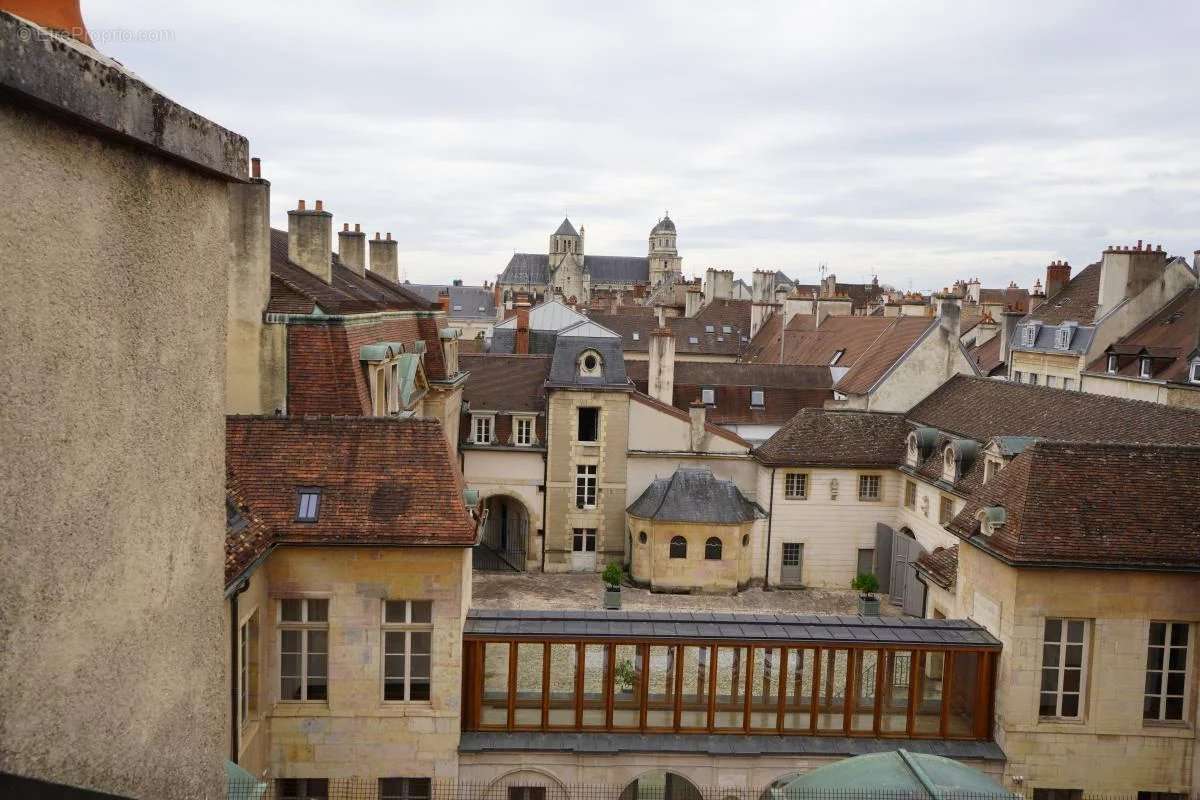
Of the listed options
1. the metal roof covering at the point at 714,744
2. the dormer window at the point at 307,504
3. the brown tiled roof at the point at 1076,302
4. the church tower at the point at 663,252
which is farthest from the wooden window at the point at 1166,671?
the church tower at the point at 663,252

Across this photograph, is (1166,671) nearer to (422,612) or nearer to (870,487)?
(422,612)

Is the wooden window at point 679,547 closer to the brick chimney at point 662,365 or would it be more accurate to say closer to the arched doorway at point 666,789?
the brick chimney at point 662,365

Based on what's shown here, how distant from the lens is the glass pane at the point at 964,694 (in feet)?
52.6

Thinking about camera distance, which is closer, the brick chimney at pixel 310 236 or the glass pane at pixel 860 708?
the glass pane at pixel 860 708

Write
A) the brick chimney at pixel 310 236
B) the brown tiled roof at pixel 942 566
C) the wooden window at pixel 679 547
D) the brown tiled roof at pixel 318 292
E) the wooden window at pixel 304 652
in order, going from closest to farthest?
the wooden window at pixel 304 652, the brown tiled roof at pixel 318 292, the brown tiled roof at pixel 942 566, the brick chimney at pixel 310 236, the wooden window at pixel 679 547

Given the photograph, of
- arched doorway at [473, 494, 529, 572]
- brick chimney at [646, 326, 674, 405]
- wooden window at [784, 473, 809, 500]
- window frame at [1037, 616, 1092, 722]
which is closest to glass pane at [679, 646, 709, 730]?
window frame at [1037, 616, 1092, 722]

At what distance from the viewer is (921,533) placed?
30.4 meters

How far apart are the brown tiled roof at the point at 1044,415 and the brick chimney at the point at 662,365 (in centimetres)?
941

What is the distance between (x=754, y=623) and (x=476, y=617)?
182 inches

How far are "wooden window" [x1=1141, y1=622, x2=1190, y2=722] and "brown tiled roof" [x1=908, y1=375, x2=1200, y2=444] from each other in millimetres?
10005

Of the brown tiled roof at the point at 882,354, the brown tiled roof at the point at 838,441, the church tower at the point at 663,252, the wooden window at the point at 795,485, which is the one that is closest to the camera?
the brown tiled roof at the point at 838,441

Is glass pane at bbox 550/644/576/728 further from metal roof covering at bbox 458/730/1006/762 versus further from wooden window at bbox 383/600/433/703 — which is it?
wooden window at bbox 383/600/433/703

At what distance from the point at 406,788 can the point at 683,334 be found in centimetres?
5493

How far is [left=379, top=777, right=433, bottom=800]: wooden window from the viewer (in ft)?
48.8
